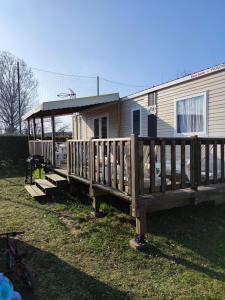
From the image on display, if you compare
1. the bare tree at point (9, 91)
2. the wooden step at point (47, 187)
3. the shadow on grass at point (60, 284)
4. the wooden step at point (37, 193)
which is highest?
the bare tree at point (9, 91)

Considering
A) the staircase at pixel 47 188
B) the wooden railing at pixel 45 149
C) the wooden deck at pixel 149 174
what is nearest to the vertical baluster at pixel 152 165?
the wooden deck at pixel 149 174

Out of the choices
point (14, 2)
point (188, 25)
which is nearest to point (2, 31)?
point (14, 2)

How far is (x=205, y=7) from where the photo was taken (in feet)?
31.1

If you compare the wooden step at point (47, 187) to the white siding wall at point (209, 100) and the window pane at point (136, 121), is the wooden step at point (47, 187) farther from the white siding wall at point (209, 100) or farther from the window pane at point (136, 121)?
the window pane at point (136, 121)

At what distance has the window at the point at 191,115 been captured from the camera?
23.8 ft

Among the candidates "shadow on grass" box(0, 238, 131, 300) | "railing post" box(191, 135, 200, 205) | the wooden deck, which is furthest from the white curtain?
"shadow on grass" box(0, 238, 131, 300)

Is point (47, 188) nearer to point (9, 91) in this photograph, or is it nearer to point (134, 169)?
point (134, 169)

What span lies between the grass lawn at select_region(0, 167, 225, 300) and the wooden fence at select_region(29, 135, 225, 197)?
75 centimetres

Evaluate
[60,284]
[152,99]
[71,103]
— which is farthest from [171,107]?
[60,284]

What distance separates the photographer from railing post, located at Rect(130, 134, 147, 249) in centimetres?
379

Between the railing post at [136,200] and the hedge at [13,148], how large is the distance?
12.4 metres

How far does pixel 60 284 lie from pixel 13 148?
513 inches

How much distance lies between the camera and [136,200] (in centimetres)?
388

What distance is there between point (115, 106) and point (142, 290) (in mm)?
9105
